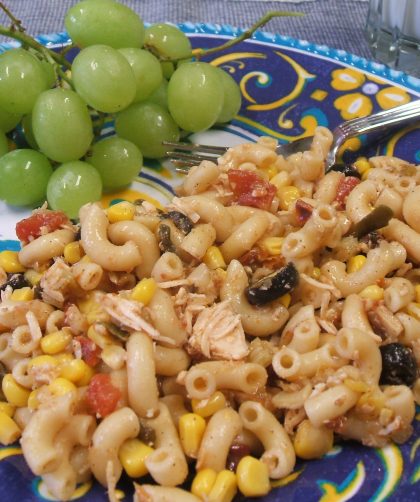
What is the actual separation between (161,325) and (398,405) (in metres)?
0.44

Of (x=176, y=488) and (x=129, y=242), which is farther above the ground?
(x=129, y=242)

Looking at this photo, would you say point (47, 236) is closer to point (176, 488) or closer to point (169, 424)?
point (169, 424)

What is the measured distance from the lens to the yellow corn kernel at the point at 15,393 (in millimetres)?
1123

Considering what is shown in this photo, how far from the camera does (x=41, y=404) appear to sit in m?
1.04

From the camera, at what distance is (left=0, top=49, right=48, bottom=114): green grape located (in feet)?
5.10

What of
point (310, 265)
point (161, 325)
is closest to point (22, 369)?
point (161, 325)

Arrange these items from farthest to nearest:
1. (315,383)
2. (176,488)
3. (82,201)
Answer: (82,201) < (315,383) < (176,488)

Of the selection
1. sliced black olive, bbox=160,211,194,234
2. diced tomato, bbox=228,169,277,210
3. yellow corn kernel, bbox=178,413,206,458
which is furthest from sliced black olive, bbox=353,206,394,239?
yellow corn kernel, bbox=178,413,206,458

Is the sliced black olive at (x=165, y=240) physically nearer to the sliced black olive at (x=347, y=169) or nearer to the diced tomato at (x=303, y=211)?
the diced tomato at (x=303, y=211)

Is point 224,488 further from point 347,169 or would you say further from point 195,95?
point 195,95

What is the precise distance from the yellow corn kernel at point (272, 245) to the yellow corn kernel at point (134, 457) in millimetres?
500

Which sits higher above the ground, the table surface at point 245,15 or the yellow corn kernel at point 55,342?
the table surface at point 245,15

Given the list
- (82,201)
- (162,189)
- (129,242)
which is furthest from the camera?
(162,189)

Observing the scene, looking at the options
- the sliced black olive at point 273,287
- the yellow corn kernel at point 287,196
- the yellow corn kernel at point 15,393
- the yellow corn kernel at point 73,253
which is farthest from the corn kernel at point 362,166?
the yellow corn kernel at point 15,393
